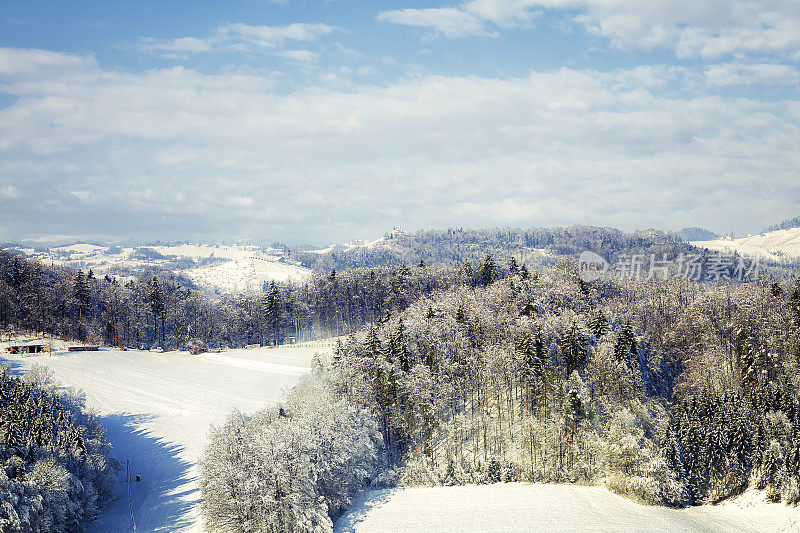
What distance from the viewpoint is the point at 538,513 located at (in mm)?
49062

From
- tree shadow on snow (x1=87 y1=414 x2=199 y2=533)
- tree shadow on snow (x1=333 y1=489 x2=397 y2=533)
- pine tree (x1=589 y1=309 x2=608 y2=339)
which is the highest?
pine tree (x1=589 y1=309 x2=608 y2=339)

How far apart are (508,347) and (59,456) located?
57386 mm

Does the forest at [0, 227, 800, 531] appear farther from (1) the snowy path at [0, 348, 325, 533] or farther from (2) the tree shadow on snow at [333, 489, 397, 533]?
(1) the snowy path at [0, 348, 325, 533]

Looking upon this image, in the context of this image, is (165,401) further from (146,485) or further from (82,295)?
(82,295)

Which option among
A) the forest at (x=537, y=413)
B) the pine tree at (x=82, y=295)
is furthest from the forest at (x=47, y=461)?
the pine tree at (x=82, y=295)

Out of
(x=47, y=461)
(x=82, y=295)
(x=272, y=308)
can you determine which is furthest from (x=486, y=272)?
(x=82, y=295)

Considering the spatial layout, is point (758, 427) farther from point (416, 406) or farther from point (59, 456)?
point (59, 456)

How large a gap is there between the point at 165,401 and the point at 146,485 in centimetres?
2608

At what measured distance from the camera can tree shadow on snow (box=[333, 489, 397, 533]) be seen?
4697 centimetres

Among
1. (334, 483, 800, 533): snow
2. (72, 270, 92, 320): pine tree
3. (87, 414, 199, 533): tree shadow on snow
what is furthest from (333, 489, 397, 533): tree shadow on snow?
(72, 270, 92, 320): pine tree

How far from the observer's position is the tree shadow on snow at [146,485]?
154 ft

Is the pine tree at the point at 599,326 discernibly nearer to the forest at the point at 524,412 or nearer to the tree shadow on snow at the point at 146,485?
the forest at the point at 524,412

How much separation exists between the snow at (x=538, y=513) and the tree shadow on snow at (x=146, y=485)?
1838cm

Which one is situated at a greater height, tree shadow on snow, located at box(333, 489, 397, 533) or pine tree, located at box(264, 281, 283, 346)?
pine tree, located at box(264, 281, 283, 346)
